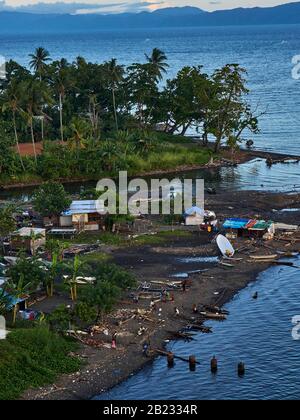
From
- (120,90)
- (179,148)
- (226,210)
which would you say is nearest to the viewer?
(226,210)

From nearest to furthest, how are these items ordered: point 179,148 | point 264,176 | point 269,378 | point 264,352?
point 269,378 < point 264,352 < point 264,176 < point 179,148

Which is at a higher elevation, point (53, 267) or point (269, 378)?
point (53, 267)

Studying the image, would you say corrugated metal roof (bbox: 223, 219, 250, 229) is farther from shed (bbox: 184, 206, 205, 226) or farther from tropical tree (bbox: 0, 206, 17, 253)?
tropical tree (bbox: 0, 206, 17, 253)

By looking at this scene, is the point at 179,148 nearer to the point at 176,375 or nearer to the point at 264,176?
the point at 264,176

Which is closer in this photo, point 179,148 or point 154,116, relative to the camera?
point 179,148

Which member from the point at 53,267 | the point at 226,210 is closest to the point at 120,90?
the point at 226,210

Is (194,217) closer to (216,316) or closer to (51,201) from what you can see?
(51,201)

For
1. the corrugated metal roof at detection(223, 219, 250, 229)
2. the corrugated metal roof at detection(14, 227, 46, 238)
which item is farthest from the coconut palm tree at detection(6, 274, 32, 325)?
the corrugated metal roof at detection(223, 219, 250, 229)

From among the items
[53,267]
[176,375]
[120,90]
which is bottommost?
[176,375]
